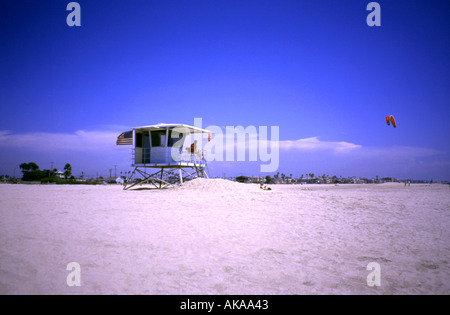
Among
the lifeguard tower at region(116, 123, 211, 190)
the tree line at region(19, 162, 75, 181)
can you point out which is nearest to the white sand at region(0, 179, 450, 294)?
the lifeguard tower at region(116, 123, 211, 190)

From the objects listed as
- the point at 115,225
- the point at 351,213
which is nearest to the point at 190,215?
the point at 115,225

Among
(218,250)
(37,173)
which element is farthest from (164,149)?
(37,173)

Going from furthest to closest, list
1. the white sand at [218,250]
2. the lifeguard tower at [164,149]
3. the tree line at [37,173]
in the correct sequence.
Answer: the tree line at [37,173] < the lifeguard tower at [164,149] < the white sand at [218,250]

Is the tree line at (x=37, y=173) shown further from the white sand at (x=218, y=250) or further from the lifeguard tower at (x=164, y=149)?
the white sand at (x=218, y=250)

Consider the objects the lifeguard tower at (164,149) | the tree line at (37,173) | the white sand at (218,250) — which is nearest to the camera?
the white sand at (218,250)

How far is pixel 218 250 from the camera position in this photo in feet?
16.8

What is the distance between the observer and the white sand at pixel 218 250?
3.73m

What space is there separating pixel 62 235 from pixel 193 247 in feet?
9.84

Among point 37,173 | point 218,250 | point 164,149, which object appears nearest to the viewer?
point 218,250

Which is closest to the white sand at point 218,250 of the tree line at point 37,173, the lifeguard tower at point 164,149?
the lifeguard tower at point 164,149

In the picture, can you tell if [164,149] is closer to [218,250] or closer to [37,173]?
[218,250]

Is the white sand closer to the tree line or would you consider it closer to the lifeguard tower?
the lifeguard tower
